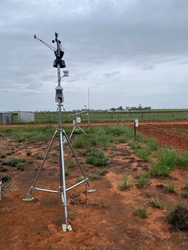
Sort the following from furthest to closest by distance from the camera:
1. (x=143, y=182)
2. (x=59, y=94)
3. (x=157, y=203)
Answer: (x=143, y=182) < (x=157, y=203) < (x=59, y=94)

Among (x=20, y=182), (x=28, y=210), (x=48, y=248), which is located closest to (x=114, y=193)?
(x=28, y=210)

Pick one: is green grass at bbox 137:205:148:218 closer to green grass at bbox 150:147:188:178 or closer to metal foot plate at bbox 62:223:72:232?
metal foot plate at bbox 62:223:72:232

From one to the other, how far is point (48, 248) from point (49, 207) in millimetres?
1068

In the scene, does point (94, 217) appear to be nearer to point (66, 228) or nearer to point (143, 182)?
point (66, 228)

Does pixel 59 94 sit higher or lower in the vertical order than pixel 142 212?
higher

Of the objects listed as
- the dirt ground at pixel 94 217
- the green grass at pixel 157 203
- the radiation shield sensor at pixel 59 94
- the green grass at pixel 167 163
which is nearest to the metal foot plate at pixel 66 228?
the dirt ground at pixel 94 217

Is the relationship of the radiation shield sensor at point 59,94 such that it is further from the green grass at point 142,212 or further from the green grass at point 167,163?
the green grass at point 167,163

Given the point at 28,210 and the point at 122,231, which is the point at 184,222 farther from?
the point at 28,210

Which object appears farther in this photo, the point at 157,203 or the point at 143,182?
the point at 143,182

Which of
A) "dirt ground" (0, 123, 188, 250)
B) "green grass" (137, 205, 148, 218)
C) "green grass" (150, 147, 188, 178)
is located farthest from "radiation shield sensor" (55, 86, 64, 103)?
"green grass" (150, 147, 188, 178)

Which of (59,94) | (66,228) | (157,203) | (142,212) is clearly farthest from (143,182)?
(59,94)

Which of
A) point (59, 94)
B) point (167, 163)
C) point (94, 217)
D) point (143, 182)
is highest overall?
point (59, 94)

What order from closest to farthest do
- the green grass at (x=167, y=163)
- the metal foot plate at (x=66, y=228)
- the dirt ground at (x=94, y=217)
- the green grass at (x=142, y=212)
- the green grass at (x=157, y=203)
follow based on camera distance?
1. the dirt ground at (x=94, y=217)
2. the metal foot plate at (x=66, y=228)
3. the green grass at (x=142, y=212)
4. the green grass at (x=157, y=203)
5. the green grass at (x=167, y=163)

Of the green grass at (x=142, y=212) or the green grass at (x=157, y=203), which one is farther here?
the green grass at (x=157, y=203)
